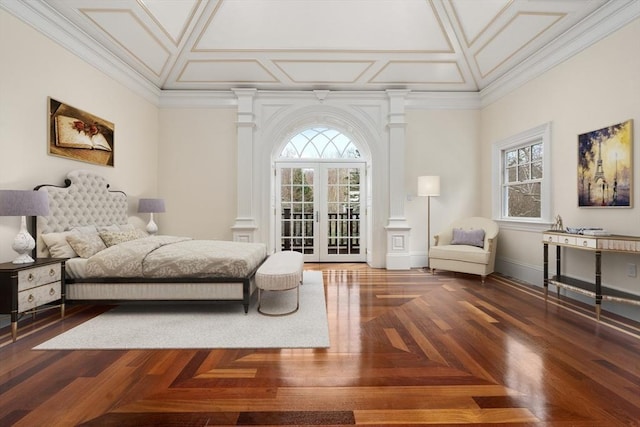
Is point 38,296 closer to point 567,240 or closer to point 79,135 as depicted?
point 79,135

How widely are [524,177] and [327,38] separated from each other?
3.94 metres

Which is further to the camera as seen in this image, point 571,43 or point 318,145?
point 318,145

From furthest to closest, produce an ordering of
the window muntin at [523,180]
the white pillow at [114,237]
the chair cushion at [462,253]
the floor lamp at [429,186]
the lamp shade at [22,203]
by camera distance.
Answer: the floor lamp at [429,186], the chair cushion at [462,253], the window muntin at [523,180], the white pillow at [114,237], the lamp shade at [22,203]

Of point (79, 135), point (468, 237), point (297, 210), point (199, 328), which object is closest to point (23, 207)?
point (79, 135)

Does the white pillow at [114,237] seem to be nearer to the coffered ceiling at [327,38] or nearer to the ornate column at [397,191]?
the coffered ceiling at [327,38]

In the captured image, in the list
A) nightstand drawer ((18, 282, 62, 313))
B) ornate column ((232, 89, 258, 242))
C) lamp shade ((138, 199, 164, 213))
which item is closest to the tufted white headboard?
lamp shade ((138, 199, 164, 213))

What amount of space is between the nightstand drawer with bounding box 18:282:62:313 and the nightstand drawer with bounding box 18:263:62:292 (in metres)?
0.04

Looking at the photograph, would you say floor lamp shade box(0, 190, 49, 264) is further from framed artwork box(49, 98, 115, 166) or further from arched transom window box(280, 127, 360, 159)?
arched transom window box(280, 127, 360, 159)

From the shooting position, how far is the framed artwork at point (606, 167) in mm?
3178

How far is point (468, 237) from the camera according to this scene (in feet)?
17.0

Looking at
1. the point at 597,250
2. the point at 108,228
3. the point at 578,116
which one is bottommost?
the point at 597,250

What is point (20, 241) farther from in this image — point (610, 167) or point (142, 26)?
point (610, 167)

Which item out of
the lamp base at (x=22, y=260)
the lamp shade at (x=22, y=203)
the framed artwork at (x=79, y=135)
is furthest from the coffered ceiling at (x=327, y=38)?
the lamp base at (x=22, y=260)

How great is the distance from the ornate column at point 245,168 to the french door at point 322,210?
0.81m
